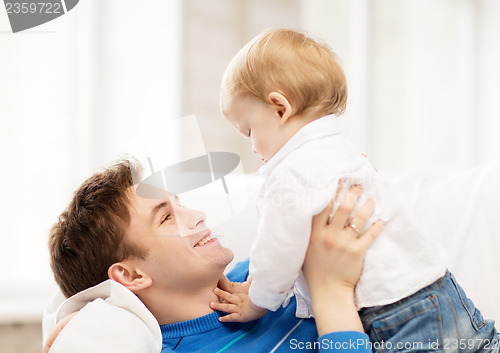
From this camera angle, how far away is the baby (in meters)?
0.94

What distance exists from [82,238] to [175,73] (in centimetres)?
116

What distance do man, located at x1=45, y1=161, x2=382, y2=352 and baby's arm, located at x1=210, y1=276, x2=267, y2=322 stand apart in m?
0.02

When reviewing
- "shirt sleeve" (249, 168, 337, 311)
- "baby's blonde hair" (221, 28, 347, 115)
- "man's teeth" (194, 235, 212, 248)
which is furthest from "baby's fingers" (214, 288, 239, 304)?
"baby's blonde hair" (221, 28, 347, 115)

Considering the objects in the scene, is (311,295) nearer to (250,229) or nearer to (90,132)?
(250,229)

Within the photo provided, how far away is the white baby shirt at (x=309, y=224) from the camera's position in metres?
0.93

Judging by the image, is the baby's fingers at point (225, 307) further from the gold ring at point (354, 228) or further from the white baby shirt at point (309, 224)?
the gold ring at point (354, 228)

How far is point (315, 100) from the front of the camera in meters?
1.04

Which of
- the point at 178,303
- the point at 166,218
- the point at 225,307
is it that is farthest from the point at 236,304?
the point at 166,218

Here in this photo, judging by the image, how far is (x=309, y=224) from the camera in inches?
37.3

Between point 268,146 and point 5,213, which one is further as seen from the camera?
point 5,213

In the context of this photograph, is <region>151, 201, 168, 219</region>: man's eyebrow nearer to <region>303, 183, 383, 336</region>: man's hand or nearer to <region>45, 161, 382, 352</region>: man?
<region>45, 161, 382, 352</region>: man

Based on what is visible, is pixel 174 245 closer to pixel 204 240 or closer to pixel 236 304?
pixel 204 240

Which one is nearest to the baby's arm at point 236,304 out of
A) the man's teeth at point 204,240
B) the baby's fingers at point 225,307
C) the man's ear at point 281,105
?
the baby's fingers at point 225,307

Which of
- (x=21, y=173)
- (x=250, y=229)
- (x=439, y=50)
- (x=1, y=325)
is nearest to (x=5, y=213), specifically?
(x=21, y=173)
